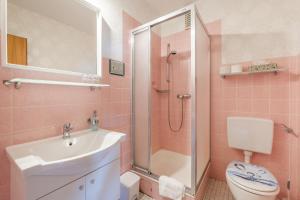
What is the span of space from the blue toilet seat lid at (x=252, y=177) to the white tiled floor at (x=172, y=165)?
0.52 m

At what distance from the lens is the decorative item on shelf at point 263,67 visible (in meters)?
1.49

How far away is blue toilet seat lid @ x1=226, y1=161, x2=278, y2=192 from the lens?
116 cm

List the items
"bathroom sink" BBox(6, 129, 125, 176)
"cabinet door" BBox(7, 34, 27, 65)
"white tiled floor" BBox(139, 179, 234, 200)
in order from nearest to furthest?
"bathroom sink" BBox(6, 129, 125, 176) → "cabinet door" BBox(7, 34, 27, 65) → "white tiled floor" BBox(139, 179, 234, 200)

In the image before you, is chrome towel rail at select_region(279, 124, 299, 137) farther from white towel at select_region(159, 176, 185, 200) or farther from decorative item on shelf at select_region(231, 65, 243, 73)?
white towel at select_region(159, 176, 185, 200)

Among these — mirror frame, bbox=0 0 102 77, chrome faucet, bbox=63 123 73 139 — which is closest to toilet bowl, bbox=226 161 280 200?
chrome faucet, bbox=63 123 73 139

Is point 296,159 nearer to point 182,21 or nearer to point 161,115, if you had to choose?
point 161,115

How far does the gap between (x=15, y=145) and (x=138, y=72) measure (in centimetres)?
129

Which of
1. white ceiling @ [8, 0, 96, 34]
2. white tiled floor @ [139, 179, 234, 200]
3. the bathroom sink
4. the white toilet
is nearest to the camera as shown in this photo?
the bathroom sink

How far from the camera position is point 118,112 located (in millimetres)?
→ 1647

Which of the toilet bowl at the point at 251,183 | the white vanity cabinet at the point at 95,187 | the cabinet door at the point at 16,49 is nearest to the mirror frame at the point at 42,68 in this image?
the cabinet door at the point at 16,49

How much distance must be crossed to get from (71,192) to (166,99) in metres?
1.81

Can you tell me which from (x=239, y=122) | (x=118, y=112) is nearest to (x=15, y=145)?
(x=118, y=112)

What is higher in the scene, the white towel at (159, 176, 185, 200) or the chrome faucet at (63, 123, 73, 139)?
the chrome faucet at (63, 123, 73, 139)

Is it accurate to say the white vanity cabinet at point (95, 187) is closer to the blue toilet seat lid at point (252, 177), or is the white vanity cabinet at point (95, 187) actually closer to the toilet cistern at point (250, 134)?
the blue toilet seat lid at point (252, 177)
